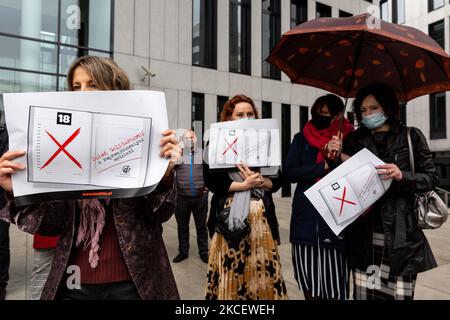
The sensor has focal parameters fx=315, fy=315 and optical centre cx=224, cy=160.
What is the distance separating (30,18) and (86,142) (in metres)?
11.1

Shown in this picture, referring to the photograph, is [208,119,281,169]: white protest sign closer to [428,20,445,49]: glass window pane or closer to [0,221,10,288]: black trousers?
[0,221,10,288]: black trousers

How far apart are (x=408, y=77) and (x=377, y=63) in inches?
10.3

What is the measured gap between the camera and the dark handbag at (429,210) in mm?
1970

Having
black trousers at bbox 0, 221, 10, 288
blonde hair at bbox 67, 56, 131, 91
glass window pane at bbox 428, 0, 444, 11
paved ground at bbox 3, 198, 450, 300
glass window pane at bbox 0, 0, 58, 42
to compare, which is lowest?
paved ground at bbox 3, 198, 450, 300

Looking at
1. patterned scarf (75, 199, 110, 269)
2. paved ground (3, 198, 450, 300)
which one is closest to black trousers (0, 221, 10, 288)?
paved ground (3, 198, 450, 300)

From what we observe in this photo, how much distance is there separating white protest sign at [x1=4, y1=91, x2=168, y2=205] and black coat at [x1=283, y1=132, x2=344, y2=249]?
1.45m

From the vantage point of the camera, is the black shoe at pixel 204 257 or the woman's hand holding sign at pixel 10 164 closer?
the woman's hand holding sign at pixel 10 164

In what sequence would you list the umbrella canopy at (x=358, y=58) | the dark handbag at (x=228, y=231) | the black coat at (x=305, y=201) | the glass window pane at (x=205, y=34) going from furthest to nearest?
the glass window pane at (x=205, y=34) → the black coat at (x=305, y=201) → the dark handbag at (x=228, y=231) → the umbrella canopy at (x=358, y=58)

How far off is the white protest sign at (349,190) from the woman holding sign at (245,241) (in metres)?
0.47

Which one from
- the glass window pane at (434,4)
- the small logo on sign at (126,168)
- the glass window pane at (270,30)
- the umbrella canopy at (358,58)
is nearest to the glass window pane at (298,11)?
the glass window pane at (270,30)

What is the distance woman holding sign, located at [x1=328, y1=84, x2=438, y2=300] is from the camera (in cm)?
201

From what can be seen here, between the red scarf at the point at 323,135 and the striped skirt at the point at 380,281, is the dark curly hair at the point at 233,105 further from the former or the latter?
the striped skirt at the point at 380,281

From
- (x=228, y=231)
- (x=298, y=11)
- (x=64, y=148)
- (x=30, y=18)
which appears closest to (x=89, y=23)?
(x=30, y=18)

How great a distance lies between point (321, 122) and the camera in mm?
2535
